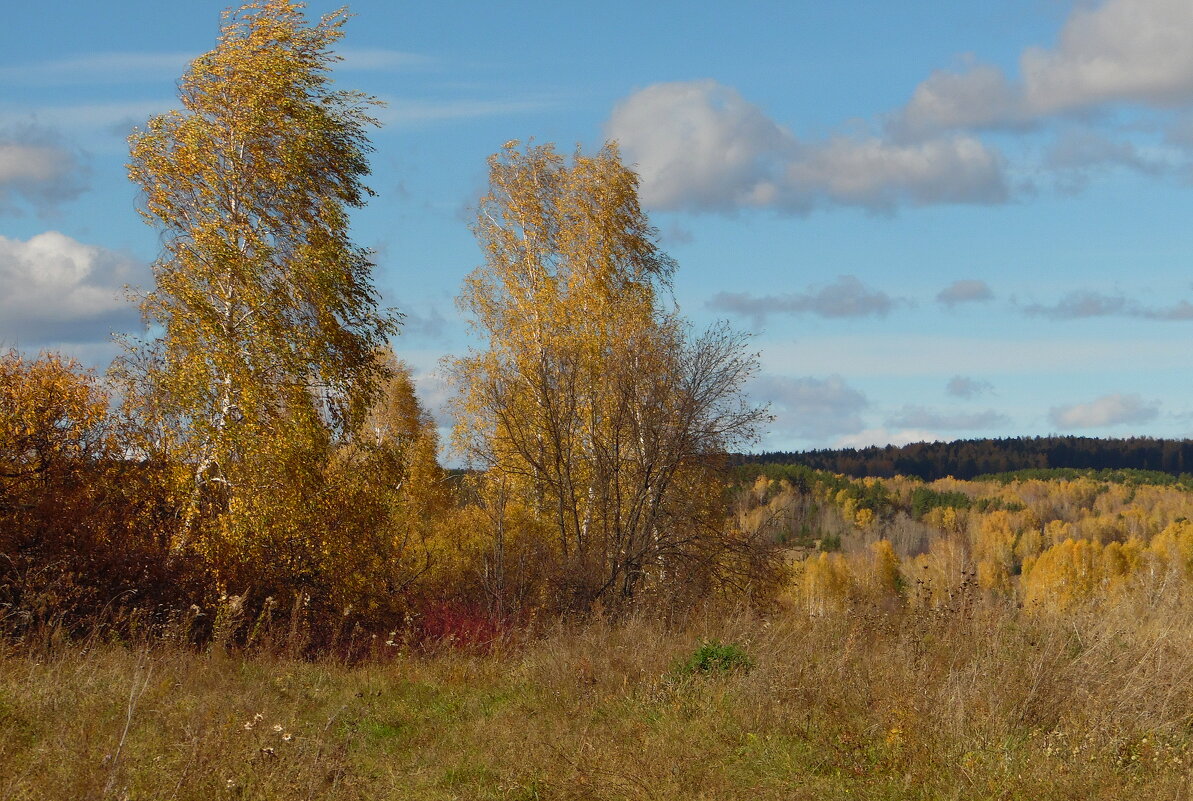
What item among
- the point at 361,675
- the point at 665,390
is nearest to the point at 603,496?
the point at 665,390

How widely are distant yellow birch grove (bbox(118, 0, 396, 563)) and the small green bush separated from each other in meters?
7.59

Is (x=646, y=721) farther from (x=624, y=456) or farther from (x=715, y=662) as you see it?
(x=624, y=456)

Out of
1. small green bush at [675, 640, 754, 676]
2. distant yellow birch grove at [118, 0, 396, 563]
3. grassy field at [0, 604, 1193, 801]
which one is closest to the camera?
grassy field at [0, 604, 1193, 801]

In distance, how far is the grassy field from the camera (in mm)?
6684

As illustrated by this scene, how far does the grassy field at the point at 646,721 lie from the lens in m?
6.68

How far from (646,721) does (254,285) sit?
33.2 ft

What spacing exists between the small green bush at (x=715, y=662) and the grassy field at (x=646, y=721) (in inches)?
2.5

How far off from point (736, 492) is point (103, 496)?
10674 millimetres

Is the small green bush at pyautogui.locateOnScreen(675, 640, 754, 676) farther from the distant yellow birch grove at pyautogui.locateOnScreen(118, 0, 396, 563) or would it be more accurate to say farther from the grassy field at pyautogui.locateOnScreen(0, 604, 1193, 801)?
the distant yellow birch grove at pyautogui.locateOnScreen(118, 0, 396, 563)

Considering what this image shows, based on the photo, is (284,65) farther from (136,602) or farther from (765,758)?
(765,758)

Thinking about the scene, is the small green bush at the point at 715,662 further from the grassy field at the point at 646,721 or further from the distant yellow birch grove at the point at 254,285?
the distant yellow birch grove at the point at 254,285

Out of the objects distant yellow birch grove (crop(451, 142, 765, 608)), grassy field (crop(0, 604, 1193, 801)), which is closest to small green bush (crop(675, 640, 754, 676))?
grassy field (crop(0, 604, 1193, 801))

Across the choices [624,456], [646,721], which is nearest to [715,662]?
[646,721]

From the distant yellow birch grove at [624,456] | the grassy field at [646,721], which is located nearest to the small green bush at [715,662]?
the grassy field at [646,721]
